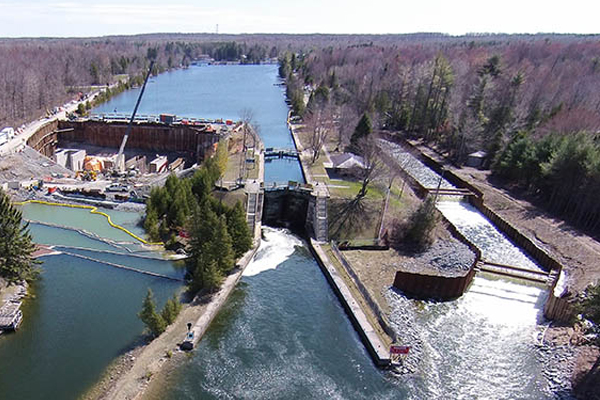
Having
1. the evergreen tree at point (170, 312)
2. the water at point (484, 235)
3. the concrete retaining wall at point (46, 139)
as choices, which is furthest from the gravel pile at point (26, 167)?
the water at point (484, 235)

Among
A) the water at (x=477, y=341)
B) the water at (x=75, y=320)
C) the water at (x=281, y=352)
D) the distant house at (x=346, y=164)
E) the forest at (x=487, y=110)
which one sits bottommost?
the water at (x=75, y=320)

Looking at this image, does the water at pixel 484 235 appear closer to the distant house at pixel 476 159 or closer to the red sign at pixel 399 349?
the distant house at pixel 476 159

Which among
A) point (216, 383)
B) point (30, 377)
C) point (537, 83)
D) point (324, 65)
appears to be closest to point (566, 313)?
point (216, 383)

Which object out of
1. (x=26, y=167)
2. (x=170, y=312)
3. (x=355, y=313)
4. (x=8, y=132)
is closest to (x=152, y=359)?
(x=170, y=312)

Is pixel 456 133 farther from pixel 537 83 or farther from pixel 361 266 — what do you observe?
pixel 361 266

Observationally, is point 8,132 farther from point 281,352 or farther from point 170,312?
point 281,352

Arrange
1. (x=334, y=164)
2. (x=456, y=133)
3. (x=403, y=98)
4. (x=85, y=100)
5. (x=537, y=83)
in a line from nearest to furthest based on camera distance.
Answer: (x=334, y=164), (x=456, y=133), (x=537, y=83), (x=403, y=98), (x=85, y=100)
